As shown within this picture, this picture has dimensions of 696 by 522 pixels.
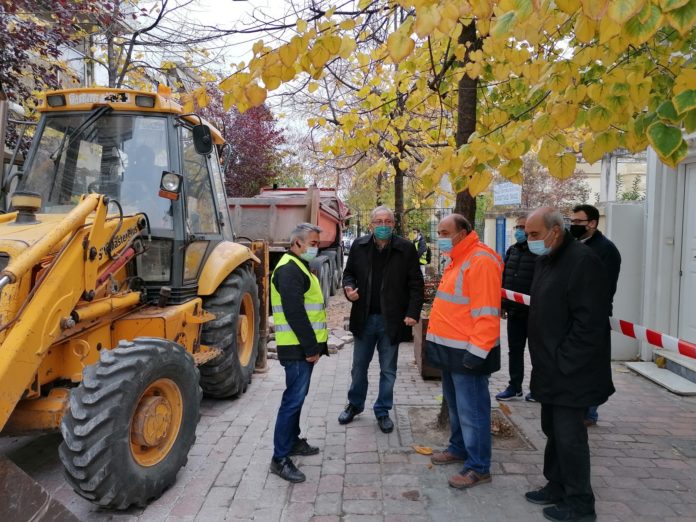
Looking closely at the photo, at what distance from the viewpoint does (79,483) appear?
2773mm

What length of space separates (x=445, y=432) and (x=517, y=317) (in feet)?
5.23

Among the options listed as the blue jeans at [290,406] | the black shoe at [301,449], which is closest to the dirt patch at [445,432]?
the black shoe at [301,449]

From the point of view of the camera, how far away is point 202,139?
4.11m

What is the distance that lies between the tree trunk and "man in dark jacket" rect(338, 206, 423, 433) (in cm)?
49

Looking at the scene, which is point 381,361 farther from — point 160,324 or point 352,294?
point 160,324

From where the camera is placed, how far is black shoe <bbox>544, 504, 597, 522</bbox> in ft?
9.87

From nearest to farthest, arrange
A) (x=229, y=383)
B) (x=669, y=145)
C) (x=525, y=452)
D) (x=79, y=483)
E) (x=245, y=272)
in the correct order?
1. (x=669, y=145)
2. (x=79, y=483)
3. (x=525, y=452)
4. (x=229, y=383)
5. (x=245, y=272)

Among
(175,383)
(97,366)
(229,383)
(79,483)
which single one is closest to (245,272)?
(229,383)

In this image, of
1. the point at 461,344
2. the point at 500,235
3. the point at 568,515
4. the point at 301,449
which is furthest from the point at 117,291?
the point at 500,235

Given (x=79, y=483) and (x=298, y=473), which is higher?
(x=79, y=483)

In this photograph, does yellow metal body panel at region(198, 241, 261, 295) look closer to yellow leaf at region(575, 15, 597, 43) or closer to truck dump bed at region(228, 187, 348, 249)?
yellow leaf at region(575, 15, 597, 43)

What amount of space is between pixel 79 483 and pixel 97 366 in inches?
24.7

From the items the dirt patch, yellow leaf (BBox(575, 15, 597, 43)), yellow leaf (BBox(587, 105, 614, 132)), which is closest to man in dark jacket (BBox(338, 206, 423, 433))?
the dirt patch

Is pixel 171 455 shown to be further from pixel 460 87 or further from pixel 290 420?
pixel 460 87
